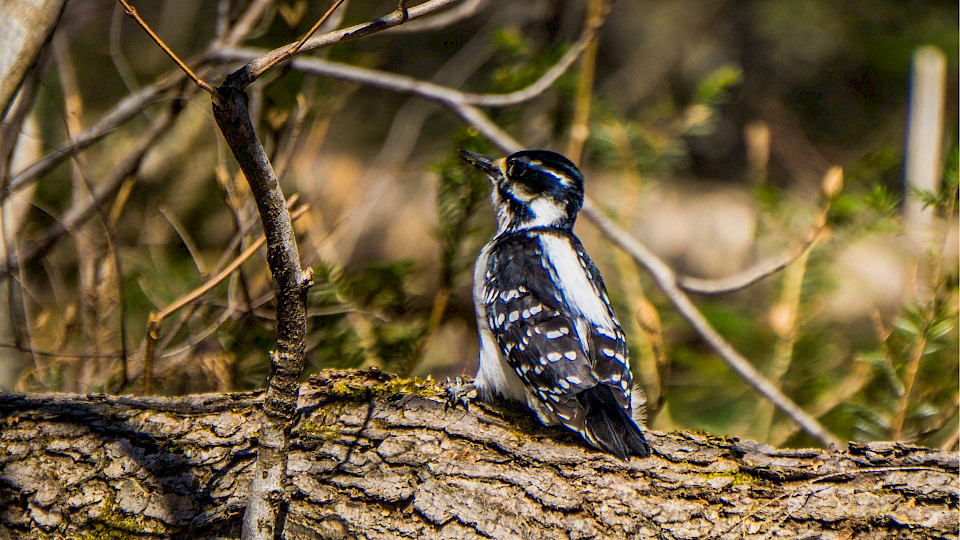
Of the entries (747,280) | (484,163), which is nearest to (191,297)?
(484,163)

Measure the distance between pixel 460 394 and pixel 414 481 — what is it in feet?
1.67

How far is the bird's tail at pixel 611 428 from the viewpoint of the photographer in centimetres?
249

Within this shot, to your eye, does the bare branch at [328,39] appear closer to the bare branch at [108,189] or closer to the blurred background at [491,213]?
the blurred background at [491,213]

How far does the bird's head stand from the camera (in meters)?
3.77

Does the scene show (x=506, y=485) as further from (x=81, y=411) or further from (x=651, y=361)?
(x=651, y=361)

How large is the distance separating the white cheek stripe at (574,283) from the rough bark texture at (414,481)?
2.63 feet

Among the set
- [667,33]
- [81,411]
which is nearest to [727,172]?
[667,33]

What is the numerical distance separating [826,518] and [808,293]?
234 cm

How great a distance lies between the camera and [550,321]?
3158 millimetres

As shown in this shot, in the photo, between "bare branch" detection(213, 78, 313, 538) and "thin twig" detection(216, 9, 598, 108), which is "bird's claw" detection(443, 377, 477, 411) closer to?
"bare branch" detection(213, 78, 313, 538)

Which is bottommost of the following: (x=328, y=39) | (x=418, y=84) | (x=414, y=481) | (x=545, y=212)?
(x=414, y=481)

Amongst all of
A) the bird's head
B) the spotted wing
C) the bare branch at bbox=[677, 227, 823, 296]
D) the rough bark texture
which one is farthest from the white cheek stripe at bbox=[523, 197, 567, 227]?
the rough bark texture

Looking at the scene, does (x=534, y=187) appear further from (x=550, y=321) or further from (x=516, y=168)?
(x=550, y=321)

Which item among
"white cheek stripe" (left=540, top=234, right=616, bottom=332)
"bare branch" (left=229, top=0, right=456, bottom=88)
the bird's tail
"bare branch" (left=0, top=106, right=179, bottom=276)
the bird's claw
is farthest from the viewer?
"bare branch" (left=0, top=106, right=179, bottom=276)
